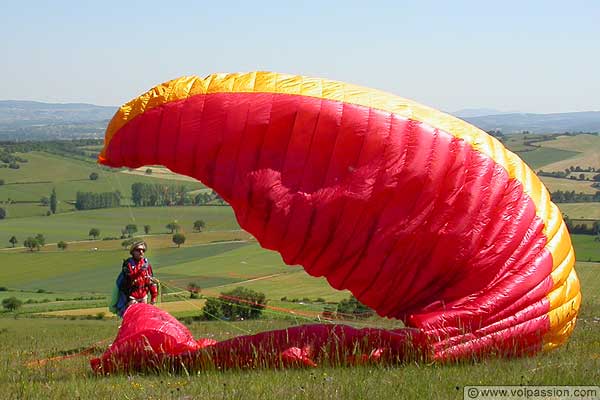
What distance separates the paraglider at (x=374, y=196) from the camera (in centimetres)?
775

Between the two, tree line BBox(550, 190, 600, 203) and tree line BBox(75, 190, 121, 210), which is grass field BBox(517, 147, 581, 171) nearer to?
Answer: tree line BBox(550, 190, 600, 203)

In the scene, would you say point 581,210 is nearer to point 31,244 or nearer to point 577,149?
point 31,244

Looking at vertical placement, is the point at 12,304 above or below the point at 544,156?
below

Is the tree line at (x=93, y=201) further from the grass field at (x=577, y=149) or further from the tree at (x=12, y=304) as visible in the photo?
the grass field at (x=577, y=149)

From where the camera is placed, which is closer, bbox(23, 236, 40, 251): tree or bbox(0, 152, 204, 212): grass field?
bbox(23, 236, 40, 251): tree

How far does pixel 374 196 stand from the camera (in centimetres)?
773

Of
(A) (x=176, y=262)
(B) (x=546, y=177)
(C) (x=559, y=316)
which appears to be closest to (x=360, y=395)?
(C) (x=559, y=316)

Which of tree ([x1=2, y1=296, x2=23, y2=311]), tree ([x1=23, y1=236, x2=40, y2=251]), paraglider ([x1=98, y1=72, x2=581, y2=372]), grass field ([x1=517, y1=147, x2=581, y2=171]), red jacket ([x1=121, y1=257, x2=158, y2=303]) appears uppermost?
paraglider ([x1=98, y1=72, x2=581, y2=372])

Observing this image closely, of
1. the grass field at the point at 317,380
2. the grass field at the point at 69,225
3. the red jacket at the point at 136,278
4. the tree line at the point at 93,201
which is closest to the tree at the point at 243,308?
the red jacket at the point at 136,278

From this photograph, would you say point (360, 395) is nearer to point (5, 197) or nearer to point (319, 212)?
point (319, 212)

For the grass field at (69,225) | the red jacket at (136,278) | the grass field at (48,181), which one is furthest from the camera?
the grass field at (48,181)

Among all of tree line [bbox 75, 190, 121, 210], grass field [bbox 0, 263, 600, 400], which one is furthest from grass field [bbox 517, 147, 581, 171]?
grass field [bbox 0, 263, 600, 400]

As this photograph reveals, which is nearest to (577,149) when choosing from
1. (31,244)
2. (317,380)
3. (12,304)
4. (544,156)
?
(544,156)

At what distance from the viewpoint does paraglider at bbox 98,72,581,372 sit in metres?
7.75
